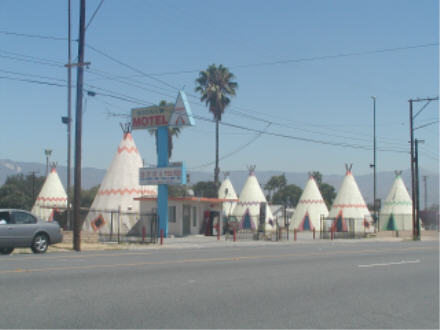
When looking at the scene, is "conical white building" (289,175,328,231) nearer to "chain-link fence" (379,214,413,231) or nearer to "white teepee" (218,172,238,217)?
"chain-link fence" (379,214,413,231)

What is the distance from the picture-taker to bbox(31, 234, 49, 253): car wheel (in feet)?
61.7

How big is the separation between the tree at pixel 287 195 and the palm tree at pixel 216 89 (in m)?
62.5

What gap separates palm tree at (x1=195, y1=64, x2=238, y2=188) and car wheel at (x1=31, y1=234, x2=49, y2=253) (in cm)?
3717

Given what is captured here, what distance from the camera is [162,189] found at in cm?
3278

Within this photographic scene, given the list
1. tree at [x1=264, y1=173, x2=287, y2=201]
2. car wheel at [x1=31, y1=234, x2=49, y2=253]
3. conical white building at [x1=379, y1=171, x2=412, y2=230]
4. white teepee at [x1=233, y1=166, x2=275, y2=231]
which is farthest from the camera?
tree at [x1=264, y1=173, x2=287, y2=201]

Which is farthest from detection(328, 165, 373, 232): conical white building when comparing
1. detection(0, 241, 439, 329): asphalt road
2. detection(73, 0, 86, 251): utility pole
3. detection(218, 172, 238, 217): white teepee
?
detection(0, 241, 439, 329): asphalt road

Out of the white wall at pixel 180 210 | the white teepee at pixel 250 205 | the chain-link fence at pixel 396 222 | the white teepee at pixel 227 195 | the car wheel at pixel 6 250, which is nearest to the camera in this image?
the car wheel at pixel 6 250

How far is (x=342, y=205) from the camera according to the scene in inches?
2023

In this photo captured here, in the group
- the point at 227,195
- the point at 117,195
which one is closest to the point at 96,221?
the point at 117,195

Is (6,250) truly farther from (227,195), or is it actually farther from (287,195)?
(287,195)

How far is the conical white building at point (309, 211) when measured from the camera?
172ft

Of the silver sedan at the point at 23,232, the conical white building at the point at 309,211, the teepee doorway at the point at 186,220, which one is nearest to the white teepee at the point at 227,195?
the conical white building at the point at 309,211

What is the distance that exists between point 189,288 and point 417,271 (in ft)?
22.9

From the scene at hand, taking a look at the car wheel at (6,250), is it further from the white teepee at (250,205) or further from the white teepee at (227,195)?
the white teepee at (227,195)
